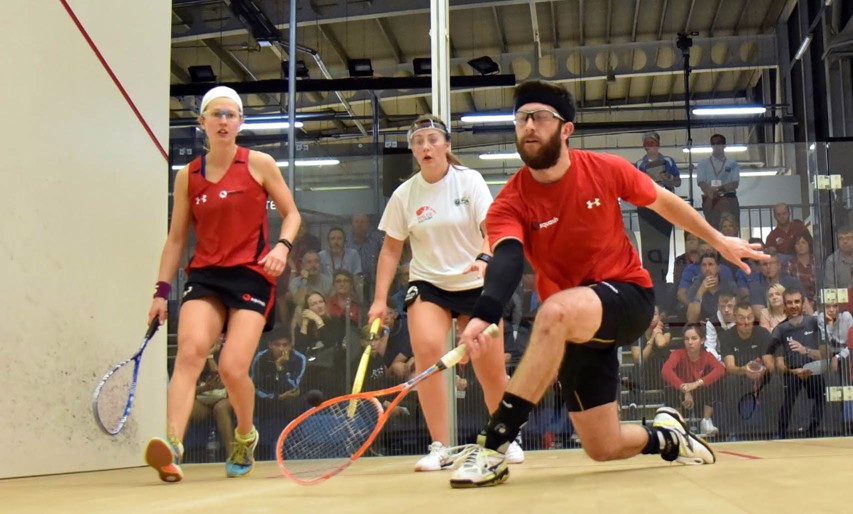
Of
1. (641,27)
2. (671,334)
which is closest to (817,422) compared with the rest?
(671,334)

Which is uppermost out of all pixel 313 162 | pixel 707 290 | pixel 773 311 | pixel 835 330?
pixel 313 162

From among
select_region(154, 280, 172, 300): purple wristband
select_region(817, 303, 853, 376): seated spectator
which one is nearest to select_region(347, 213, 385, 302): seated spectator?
select_region(154, 280, 172, 300): purple wristband

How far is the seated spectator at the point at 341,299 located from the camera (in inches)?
206

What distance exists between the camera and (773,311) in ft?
17.6

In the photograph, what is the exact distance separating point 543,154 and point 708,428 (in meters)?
3.24

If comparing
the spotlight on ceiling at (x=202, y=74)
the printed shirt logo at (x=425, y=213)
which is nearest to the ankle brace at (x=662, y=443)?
the printed shirt logo at (x=425, y=213)

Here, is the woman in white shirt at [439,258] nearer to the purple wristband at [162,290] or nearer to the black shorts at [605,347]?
the purple wristband at [162,290]

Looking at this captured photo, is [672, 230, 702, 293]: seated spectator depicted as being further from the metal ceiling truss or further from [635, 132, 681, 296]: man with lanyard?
the metal ceiling truss

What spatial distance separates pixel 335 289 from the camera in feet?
17.2

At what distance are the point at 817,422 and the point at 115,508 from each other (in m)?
4.24

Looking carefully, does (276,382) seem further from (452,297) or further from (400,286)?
(452,297)

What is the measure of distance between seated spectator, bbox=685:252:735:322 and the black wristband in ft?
10.8

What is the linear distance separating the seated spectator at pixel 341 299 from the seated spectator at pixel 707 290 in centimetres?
173

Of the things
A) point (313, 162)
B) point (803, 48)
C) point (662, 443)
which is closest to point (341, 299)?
point (313, 162)
